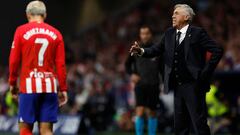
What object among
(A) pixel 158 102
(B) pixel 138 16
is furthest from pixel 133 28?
(A) pixel 158 102

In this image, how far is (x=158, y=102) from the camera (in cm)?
1436

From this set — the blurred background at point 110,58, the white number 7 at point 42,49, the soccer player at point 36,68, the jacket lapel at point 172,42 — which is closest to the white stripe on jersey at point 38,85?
the soccer player at point 36,68

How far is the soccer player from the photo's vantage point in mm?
9867

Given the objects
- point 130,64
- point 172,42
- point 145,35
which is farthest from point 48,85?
point 130,64

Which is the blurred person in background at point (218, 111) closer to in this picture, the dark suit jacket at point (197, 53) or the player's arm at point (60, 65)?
the dark suit jacket at point (197, 53)

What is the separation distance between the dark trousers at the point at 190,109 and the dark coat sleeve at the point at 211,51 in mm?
273

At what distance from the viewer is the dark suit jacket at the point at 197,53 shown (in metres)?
10.3

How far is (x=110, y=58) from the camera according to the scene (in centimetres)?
2520

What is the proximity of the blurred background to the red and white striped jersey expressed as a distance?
524cm

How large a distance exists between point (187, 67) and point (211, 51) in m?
0.40

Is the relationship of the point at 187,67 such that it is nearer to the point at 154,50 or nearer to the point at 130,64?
the point at 154,50

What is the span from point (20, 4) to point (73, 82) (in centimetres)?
292

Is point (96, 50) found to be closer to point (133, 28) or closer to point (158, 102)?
point (133, 28)

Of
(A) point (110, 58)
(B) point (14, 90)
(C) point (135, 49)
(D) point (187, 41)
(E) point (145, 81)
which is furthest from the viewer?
(A) point (110, 58)
